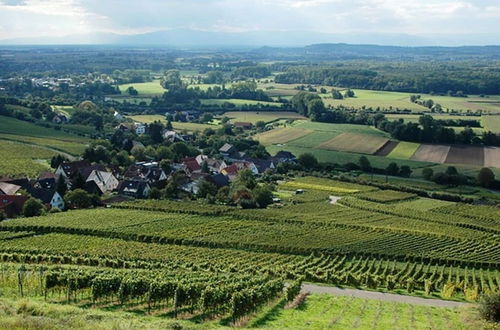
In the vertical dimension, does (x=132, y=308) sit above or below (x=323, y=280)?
above

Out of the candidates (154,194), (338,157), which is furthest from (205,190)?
(338,157)

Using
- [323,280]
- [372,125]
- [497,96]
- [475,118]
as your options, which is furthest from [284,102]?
[323,280]

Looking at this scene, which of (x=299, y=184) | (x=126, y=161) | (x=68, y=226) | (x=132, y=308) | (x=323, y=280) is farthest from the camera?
(x=126, y=161)

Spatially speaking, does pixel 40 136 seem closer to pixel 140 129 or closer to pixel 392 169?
pixel 140 129

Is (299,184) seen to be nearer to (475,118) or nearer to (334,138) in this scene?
(334,138)

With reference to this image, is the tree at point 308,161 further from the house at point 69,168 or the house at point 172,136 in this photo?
the house at point 69,168

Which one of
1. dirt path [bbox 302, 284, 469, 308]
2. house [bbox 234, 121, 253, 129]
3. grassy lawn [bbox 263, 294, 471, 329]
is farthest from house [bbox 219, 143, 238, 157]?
grassy lawn [bbox 263, 294, 471, 329]

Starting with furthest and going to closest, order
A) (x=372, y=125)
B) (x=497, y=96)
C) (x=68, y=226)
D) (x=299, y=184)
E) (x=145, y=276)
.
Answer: (x=497, y=96)
(x=372, y=125)
(x=299, y=184)
(x=68, y=226)
(x=145, y=276)
